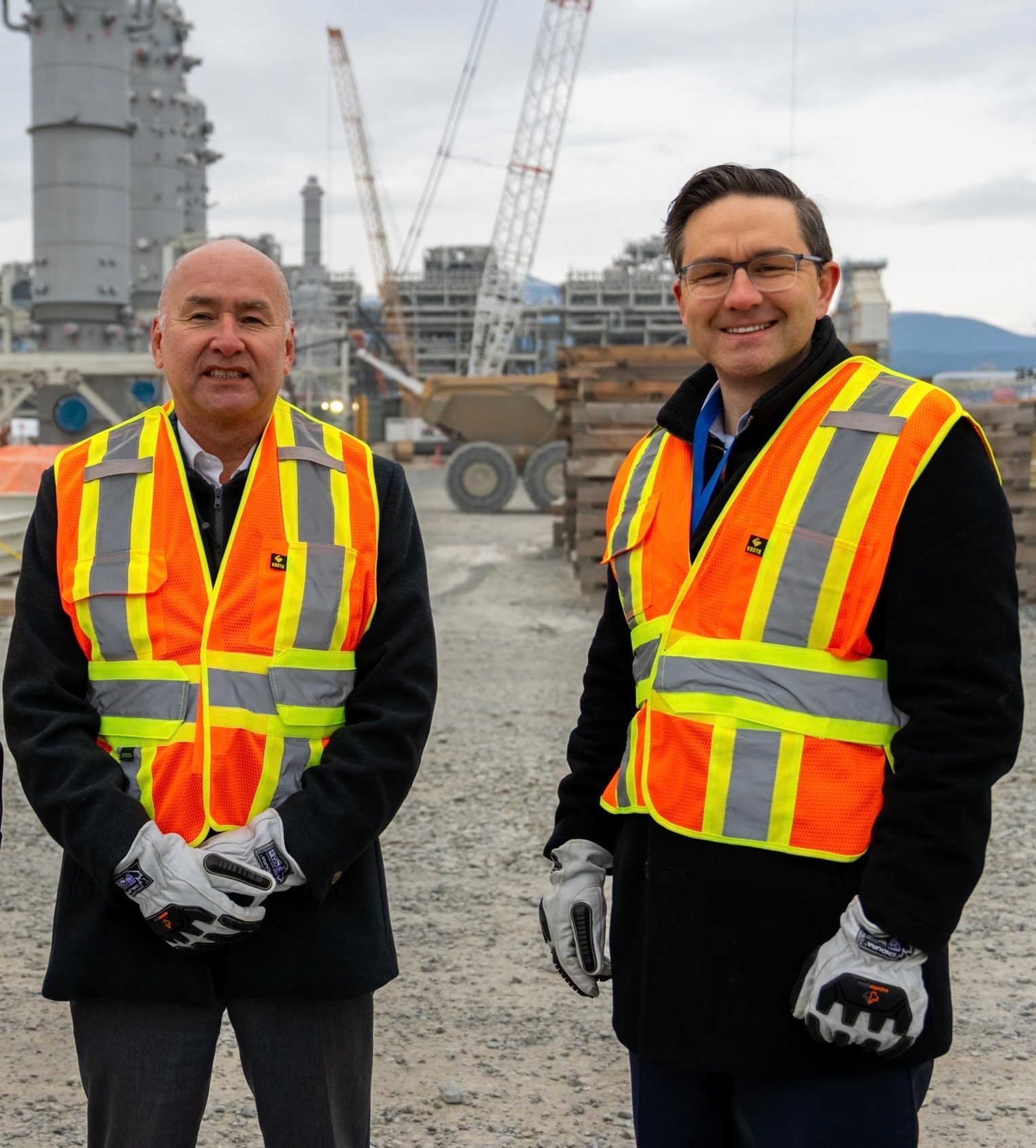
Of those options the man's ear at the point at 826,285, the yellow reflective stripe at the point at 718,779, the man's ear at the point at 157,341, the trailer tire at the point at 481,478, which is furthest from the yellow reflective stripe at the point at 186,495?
the trailer tire at the point at 481,478

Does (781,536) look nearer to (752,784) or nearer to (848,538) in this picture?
(848,538)

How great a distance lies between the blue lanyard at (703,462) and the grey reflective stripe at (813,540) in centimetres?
19

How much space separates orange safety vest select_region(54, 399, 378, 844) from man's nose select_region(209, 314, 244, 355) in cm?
20

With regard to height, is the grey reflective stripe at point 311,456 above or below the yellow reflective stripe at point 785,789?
above

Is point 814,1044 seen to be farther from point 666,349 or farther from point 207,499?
point 666,349

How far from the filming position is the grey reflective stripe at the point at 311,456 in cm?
238

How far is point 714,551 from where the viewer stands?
2053mm

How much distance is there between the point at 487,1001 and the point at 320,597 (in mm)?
2293

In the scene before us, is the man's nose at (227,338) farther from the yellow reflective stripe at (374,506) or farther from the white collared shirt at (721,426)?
the white collared shirt at (721,426)

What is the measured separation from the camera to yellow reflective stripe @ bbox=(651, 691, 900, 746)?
1.93 metres

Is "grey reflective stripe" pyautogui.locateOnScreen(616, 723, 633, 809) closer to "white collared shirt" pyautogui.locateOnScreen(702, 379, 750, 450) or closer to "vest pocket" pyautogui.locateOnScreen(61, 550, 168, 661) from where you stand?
"white collared shirt" pyautogui.locateOnScreen(702, 379, 750, 450)

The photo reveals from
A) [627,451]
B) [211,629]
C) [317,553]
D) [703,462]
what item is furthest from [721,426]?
[627,451]

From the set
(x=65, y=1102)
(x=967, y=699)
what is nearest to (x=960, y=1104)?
(x=967, y=699)

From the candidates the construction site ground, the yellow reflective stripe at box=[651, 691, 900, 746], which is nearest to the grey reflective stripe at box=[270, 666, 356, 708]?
the yellow reflective stripe at box=[651, 691, 900, 746]
